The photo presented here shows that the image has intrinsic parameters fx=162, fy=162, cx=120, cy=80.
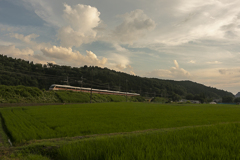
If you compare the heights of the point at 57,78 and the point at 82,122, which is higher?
the point at 57,78

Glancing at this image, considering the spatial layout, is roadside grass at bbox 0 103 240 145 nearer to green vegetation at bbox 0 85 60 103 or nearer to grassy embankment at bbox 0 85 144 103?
green vegetation at bbox 0 85 60 103

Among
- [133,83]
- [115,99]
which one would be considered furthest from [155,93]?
[115,99]

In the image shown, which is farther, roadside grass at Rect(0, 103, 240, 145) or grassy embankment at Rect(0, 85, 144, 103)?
grassy embankment at Rect(0, 85, 144, 103)

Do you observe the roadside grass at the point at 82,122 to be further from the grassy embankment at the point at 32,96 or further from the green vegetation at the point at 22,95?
the grassy embankment at the point at 32,96

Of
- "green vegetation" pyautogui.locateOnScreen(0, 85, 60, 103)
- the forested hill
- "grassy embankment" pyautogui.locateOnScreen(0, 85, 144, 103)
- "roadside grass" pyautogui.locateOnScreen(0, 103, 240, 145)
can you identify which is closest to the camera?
"roadside grass" pyautogui.locateOnScreen(0, 103, 240, 145)

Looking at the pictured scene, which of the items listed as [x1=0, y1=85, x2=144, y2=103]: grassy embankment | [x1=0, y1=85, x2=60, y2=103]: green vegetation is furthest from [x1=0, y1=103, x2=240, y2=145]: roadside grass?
[x1=0, y1=85, x2=144, y2=103]: grassy embankment

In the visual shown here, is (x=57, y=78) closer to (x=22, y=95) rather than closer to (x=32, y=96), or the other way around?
(x=32, y=96)

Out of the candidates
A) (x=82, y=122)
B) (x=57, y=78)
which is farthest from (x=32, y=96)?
(x=57, y=78)

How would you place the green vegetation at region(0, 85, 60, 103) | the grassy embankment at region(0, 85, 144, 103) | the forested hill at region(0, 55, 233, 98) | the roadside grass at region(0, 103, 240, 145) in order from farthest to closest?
the forested hill at region(0, 55, 233, 98) → the grassy embankment at region(0, 85, 144, 103) → the green vegetation at region(0, 85, 60, 103) → the roadside grass at region(0, 103, 240, 145)

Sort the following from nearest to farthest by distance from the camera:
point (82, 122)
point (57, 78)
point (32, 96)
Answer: point (82, 122)
point (32, 96)
point (57, 78)

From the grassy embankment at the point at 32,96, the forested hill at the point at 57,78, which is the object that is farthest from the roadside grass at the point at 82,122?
the forested hill at the point at 57,78

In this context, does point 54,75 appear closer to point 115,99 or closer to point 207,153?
point 115,99

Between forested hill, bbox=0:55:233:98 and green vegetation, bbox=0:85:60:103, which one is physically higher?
forested hill, bbox=0:55:233:98

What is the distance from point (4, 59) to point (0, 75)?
44.0 ft
